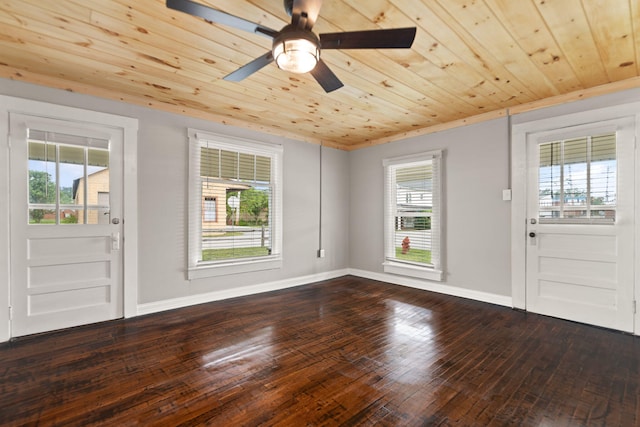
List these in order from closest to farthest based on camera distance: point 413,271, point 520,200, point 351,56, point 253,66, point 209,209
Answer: point 253,66
point 351,56
point 520,200
point 209,209
point 413,271

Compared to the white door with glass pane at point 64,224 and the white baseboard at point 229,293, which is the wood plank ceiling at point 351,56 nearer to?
the white door with glass pane at point 64,224

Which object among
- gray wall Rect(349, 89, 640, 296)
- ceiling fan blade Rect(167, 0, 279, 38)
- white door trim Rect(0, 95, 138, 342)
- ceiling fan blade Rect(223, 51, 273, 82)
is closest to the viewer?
ceiling fan blade Rect(167, 0, 279, 38)

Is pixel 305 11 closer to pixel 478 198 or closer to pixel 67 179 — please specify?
pixel 67 179

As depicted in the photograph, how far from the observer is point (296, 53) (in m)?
1.72

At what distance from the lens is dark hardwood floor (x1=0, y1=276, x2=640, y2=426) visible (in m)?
1.79

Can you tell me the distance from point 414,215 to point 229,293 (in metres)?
3.00

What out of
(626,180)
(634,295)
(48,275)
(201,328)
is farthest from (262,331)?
(626,180)

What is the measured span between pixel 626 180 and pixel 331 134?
3564mm

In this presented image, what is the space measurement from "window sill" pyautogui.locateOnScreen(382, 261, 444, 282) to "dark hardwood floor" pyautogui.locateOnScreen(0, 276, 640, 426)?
3.21ft

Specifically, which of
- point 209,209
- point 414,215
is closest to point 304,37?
point 209,209

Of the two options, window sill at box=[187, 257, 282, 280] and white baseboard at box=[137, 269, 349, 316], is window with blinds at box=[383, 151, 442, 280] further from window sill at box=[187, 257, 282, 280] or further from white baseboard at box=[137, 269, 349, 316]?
window sill at box=[187, 257, 282, 280]

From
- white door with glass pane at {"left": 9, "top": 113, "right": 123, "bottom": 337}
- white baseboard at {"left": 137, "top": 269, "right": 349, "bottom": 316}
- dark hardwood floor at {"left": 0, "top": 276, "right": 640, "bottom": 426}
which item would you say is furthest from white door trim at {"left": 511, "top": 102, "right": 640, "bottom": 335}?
white door with glass pane at {"left": 9, "top": 113, "right": 123, "bottom": 337}

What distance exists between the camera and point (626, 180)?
3008 mm

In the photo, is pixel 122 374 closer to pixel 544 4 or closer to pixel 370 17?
pixel 370 17
